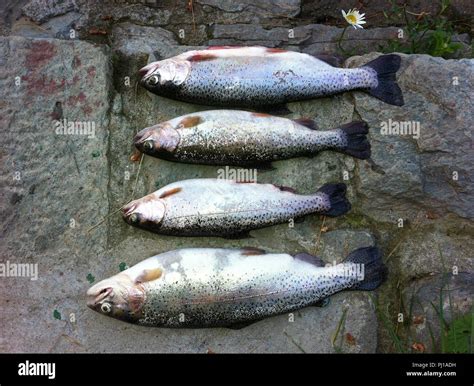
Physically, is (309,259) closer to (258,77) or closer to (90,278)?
(258,77)

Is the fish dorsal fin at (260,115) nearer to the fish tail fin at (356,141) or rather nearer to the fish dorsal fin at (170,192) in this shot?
the fish tail fin at (356,141)

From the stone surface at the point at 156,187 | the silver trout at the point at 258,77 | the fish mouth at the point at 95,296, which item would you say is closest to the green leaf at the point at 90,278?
the stone surface at the point at 156,187

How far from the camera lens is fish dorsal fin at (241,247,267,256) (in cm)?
512

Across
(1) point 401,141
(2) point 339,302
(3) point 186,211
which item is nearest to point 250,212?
(3) point 186,211

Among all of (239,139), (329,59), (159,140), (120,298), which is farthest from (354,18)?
(120,298)

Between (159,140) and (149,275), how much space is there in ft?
3.39

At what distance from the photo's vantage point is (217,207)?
5.10 meters

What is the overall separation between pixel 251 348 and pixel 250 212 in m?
1.07

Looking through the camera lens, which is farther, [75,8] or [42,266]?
[75,8]

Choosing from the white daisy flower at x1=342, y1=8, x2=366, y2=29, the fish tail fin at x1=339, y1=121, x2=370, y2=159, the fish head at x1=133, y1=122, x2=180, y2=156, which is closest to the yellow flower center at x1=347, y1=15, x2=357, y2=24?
the white daisy flower at x1=342, y1=8, x2=366, y2=29

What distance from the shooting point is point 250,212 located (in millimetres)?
5133

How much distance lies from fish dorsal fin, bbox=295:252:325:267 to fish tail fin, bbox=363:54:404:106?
4.62ft

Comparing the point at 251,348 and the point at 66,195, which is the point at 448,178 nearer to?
the point at 251,348

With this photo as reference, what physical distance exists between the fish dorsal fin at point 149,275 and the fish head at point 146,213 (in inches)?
13.4
